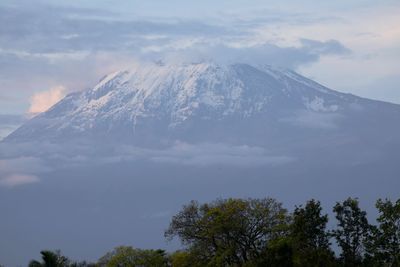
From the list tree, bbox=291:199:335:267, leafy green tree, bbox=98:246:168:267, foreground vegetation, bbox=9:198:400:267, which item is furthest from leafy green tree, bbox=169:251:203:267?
leafy green tree, bbox=98:246:168:267

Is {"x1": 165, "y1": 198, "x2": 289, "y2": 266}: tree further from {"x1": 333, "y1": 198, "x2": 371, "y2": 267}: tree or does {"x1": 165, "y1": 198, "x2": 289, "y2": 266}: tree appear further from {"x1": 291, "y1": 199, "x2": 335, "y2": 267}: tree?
{"x1": 333, "y1": 198, "x2": 371, "y2": 267}: tree

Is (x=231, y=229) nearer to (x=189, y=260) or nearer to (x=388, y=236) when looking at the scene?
(x=189, y=260)

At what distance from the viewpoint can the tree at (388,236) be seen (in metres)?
52.6

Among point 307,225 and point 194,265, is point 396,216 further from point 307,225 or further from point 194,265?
point 194,265

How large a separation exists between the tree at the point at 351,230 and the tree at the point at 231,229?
6.17 m

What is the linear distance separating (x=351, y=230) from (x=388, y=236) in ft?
11.6

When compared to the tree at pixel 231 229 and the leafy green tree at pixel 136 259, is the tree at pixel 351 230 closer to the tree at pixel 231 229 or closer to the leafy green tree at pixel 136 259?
the tree at pixel 231 229

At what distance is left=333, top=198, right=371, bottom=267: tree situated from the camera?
182 feet

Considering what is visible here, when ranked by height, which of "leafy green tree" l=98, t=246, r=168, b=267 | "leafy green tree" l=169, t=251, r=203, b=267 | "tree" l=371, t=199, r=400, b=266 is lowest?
"tree" l=371, t=199, r=400, b=266

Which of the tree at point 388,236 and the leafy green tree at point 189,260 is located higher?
the leafy green tree at point 189,260

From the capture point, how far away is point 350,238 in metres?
56.1

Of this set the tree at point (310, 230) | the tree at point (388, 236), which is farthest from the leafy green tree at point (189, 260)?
the tree at point (388, 236)

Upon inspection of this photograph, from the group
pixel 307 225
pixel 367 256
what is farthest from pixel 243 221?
pixel 367 256

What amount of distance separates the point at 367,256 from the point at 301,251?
3.83 metres
